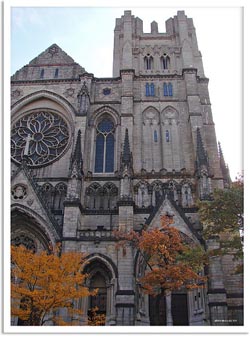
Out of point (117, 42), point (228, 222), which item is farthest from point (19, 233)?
point (117, 42)

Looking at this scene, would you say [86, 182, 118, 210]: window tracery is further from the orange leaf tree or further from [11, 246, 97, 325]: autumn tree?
[11, 246, 97, 325]: autumn tree

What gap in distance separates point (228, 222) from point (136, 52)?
21859mm

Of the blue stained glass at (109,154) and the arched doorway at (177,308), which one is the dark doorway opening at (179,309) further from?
the blue stained glass at (109,154)

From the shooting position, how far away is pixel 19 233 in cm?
2050

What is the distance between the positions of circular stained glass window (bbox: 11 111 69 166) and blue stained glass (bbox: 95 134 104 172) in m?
2.30

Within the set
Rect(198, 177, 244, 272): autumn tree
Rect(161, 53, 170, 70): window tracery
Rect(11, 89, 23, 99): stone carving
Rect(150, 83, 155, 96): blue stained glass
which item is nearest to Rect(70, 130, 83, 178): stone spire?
Rect(11, 89, 23, 99): stone carving

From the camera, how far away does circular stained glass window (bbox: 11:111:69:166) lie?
24859 millimetres

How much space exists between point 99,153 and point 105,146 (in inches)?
29.1

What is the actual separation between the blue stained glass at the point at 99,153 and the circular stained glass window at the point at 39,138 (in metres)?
2.30

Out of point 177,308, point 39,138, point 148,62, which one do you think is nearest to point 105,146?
point 39,138

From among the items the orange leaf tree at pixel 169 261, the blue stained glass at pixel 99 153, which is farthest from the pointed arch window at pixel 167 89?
the orange leaf tree at pixel 169 261

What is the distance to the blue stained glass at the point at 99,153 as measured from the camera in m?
24.4

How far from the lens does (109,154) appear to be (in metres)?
25.1

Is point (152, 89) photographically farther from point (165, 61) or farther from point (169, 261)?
point (169, 261)
